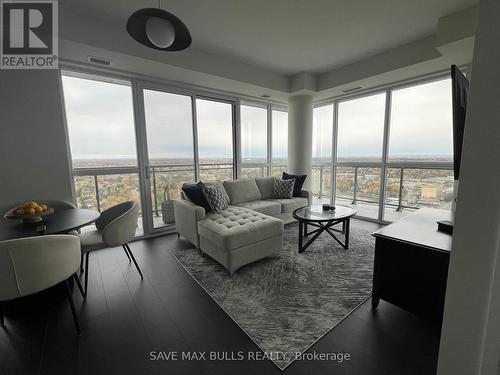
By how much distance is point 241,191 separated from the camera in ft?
12.5

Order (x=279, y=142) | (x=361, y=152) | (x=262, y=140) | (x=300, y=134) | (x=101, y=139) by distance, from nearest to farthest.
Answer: (x=101, y=139) < (x=361, y=152) < (x=300, y=134) < (x=262, y=140) < (x=279, y=142)

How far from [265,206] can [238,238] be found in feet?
4.35

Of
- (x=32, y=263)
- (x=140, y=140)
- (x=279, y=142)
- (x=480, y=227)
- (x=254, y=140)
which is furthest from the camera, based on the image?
(x=279, y=142)

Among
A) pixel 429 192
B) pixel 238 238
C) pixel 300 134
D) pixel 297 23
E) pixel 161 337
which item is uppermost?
pixel 297 23

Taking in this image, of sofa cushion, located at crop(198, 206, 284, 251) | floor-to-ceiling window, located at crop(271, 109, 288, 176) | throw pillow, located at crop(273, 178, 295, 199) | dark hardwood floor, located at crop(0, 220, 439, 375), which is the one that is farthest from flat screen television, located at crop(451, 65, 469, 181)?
floor-to-ceiling window, located at crop(271, 109, 288, 176)

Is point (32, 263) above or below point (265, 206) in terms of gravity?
above

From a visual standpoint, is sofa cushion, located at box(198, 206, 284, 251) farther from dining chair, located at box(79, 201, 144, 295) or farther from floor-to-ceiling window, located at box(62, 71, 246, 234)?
floor-to-ceiling window, located at box(62, 71, 246, 234)

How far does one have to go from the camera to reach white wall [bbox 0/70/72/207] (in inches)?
90.5

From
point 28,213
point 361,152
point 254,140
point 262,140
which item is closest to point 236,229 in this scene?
point 28,213

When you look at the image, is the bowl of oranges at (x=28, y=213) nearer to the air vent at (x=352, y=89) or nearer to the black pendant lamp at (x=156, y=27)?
the black pendant lamp at (x=156, y=27)

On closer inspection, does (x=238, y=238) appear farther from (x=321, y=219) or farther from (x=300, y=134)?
(x=300, y=134)

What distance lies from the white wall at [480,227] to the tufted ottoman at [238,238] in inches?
67.2

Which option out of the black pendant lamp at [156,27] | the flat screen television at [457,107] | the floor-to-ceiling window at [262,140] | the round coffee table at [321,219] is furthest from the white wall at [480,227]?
the floor-to-ceiling window at [262,140]

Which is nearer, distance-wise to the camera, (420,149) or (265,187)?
(420,149)
